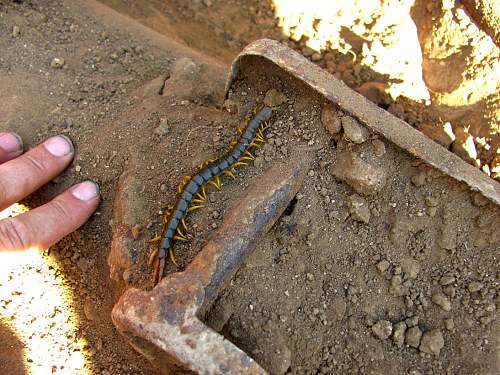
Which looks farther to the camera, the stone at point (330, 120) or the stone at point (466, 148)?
the stone at point (466, 148)

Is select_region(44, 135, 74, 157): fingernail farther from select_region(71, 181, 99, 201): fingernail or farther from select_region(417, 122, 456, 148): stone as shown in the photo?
select_region(417, 122, 456, 148): stone

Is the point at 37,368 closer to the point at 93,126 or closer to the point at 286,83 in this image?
the point at 93,126

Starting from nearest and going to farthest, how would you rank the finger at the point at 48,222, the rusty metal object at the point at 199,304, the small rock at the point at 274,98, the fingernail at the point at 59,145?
1. the rusty metal object at the point at 199,304
2. the finger at the point at 48,222
3. the small rock at the point at 274,98
4. the fingernail at the point at 59,145

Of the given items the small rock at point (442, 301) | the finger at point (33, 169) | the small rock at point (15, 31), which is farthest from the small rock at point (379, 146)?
the small rock at point (15, 31)

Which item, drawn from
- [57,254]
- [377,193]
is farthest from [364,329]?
[57,254]

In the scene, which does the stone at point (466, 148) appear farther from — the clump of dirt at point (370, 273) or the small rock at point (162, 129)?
the small rock at point (162, 129)

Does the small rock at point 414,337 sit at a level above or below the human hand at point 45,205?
below

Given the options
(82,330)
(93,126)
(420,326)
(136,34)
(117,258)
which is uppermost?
(136,34)

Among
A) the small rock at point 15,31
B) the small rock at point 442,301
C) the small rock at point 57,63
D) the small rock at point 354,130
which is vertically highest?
the small rock at point 15,31
